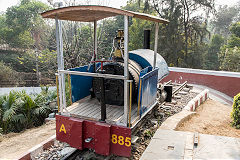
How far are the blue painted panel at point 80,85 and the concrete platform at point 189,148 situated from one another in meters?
2.29

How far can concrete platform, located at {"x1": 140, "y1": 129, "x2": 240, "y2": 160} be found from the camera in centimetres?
393

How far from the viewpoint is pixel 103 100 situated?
4309mm

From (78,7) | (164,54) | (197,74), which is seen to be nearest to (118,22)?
(164,54)

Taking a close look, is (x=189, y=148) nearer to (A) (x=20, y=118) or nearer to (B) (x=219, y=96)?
(A) (x=20, y=118)

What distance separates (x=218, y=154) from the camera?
393 cm

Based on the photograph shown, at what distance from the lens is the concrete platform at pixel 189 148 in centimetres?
393

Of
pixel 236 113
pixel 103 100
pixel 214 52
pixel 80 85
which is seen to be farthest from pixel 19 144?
pixel 214 52

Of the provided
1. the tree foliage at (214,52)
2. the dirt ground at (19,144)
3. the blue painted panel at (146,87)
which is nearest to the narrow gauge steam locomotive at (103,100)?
the blue painted panel at (146,87)

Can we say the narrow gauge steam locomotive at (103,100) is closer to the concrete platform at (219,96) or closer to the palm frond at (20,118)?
the palm frond at (20,118)

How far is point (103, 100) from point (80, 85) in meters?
1.42

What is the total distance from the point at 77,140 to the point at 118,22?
28.2 metres

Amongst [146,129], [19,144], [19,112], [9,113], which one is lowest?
[19,144]

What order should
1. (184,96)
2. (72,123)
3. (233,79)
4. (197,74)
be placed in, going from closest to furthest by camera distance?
1. (72,123)
2. (184,96)
3. (233,79)
4. (197,74)

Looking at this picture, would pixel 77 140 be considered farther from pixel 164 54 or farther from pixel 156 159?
pixel 164 54
